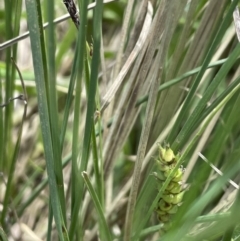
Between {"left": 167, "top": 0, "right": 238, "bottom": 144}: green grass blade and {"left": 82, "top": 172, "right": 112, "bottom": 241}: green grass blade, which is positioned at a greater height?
{"left": 167, "top": 0, "right": 238, "bottom": 144}: green grass blade

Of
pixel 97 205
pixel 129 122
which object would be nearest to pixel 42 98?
pixel 97 205

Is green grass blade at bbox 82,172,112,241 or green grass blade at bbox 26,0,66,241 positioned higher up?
green grass blade at bbox 26,0,66,241

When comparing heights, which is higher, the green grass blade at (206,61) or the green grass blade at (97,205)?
the green grass blade at (206,61)

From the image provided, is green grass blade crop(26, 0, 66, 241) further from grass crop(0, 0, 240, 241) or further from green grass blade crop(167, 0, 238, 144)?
green grass blade crop(167, 0, 238, 144)

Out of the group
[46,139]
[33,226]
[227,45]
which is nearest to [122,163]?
[33,226]

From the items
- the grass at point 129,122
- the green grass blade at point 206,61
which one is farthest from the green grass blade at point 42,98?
the green grass blade at point 206,61

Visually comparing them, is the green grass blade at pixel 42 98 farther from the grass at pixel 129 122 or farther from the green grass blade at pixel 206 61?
the green grass blade at pixel 206 61

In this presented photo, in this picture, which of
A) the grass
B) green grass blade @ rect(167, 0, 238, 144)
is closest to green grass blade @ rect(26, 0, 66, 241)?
the grass

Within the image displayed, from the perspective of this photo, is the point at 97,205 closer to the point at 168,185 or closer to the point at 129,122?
the point at 168,185
